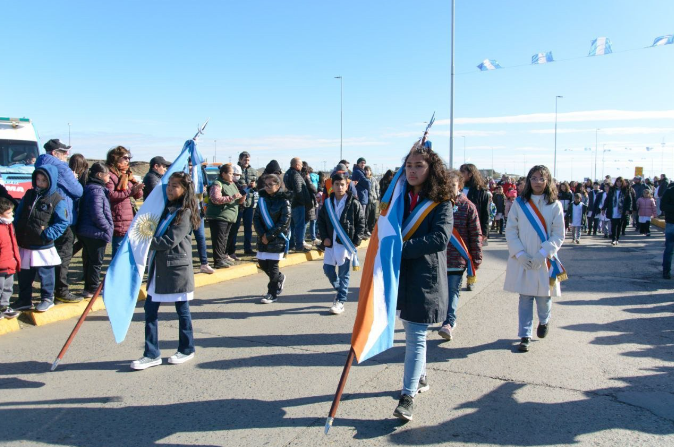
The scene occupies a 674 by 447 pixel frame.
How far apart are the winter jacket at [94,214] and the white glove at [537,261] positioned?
17.1 ft

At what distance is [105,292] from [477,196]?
5.16 meters

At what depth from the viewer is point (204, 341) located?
567cm

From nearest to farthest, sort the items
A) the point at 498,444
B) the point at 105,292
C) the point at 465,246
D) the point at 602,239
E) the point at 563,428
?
the point at 498,444 → the point at 563,428 → the point at 105,292 → the point at 465,246 → the point at 602,239

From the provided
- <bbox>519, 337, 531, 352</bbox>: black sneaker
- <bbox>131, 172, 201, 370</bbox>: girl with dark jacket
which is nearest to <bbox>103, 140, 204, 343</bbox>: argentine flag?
<bbox>131, 172, 201, 370</bbox>: girl with dark jacket

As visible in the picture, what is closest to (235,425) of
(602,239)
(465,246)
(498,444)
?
(498,444)

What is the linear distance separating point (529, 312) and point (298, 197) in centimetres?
677

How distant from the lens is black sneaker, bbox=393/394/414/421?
147 inches

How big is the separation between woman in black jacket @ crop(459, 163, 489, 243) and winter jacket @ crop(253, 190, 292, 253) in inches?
96.6

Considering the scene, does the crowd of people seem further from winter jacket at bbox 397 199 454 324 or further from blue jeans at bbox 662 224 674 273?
blue jeans at bbox 662 224 674 273

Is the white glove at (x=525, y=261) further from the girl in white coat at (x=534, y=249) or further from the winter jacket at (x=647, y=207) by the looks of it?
the winter jacket at (x=647, y=207)

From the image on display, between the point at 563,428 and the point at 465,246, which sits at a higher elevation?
the point at 465,246

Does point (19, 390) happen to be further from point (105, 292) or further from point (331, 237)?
point (331, 237)

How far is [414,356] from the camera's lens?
12.7 ft

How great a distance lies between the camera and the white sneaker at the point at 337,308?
689cm
